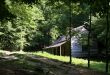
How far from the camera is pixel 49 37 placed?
289 ft

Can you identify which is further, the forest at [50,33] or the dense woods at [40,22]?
the dense woods at [40,22]

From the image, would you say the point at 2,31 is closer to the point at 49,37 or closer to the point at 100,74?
the point at 49,37

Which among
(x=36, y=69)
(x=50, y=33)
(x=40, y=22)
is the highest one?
(x=40, y=22)

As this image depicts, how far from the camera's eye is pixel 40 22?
86000 millimetres

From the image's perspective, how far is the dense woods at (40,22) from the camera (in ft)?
62.1

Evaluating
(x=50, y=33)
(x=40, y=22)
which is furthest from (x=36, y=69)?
(x=40, y=22)

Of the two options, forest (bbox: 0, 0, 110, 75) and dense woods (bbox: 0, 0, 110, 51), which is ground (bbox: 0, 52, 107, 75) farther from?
dense woods (bbox: 0, 0, 110, 51)

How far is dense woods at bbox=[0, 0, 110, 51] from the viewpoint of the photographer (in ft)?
62.1

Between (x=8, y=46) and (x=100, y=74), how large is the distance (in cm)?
4989

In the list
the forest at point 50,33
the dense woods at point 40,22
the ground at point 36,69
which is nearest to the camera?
the ground at point 36,69

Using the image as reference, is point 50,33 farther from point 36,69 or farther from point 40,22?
point 36,69

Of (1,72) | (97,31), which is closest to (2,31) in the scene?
(97,31)

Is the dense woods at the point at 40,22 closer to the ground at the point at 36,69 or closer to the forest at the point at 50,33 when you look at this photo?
the forest at the point at 50,33

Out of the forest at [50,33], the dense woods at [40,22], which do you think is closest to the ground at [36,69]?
the forest at [50,33]
